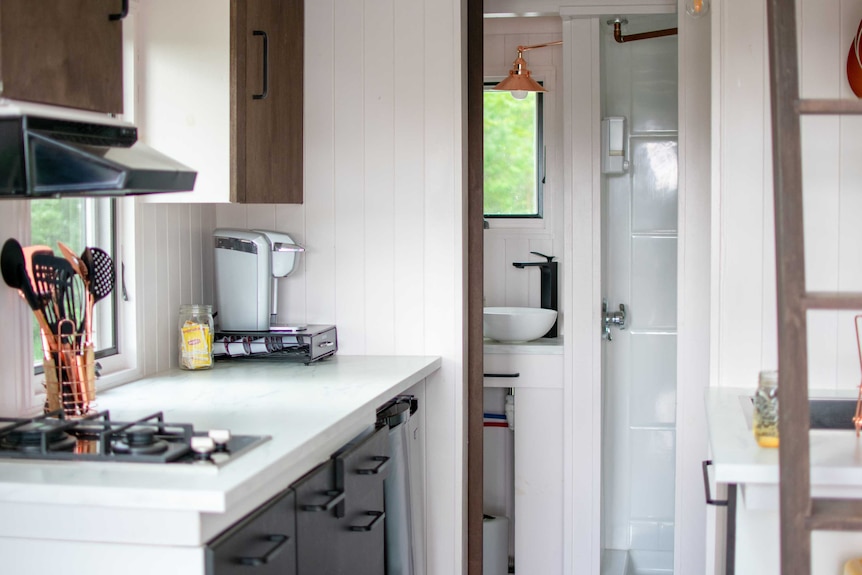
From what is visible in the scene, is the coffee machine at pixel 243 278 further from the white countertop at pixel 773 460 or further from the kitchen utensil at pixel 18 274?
the white countertop at pixel 773 460

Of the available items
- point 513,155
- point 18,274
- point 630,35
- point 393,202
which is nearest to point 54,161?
Answer: point 18,274

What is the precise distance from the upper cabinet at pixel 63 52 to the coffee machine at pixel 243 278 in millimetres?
1027

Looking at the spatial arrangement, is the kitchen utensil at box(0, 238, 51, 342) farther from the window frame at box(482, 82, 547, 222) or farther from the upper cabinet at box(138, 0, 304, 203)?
the window frame at box(482, 82, 547, 222)

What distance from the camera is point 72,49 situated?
1784 millimetres

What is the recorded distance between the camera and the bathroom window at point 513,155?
448 centimetres

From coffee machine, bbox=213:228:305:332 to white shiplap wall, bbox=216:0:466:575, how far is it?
0.27 meters

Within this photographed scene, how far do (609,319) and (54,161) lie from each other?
2859 millimetres

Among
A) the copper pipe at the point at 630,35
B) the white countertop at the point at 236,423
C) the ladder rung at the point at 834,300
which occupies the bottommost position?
the white countertop at the point at 236,423

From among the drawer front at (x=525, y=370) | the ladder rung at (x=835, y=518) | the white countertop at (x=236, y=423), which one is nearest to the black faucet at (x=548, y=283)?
the drawer front at (x=525, y=370)

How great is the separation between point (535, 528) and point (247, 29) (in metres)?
2.24

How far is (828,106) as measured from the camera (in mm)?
1529

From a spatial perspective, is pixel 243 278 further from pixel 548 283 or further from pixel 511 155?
pixel 511 155

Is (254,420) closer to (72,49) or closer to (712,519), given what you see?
(72,49)

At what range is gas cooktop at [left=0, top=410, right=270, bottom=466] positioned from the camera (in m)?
1.59
